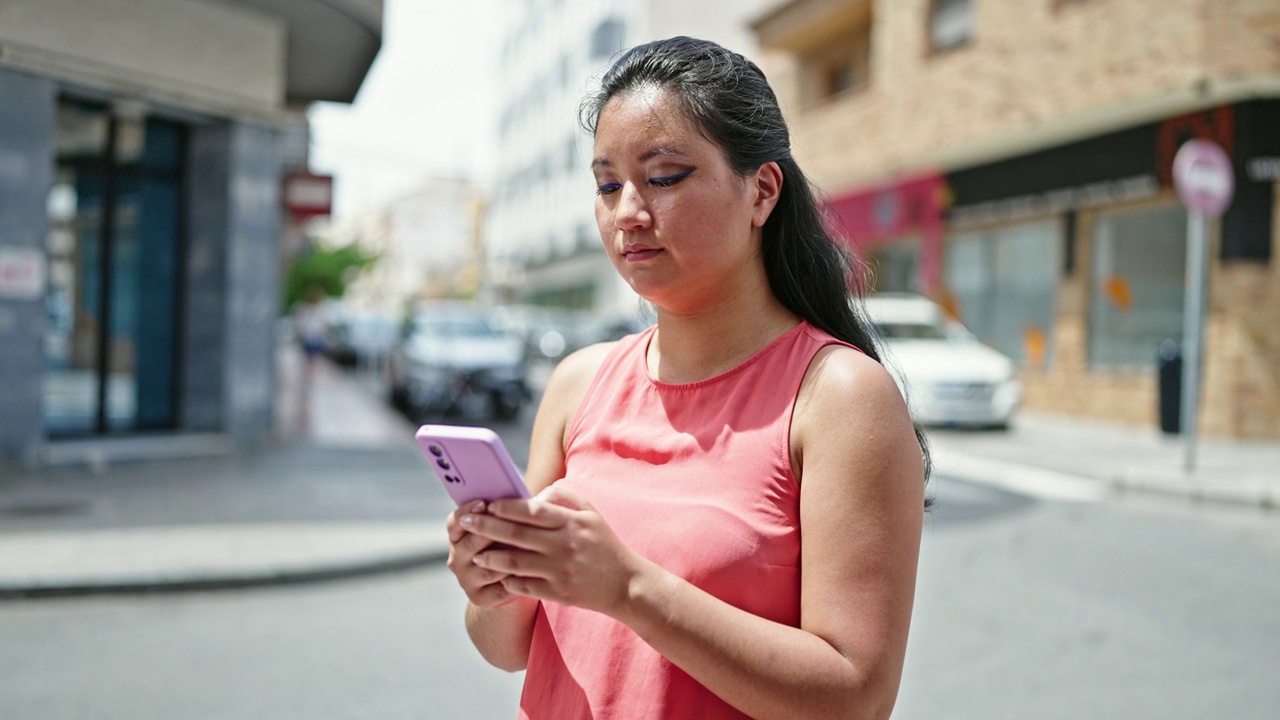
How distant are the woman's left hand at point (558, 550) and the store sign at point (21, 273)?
1085cm

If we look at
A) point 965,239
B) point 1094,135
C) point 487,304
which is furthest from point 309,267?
point 1094,135

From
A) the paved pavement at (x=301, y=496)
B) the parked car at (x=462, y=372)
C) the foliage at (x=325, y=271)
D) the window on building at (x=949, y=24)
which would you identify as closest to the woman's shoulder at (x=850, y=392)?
the paved pavement at (x=301, y=496)

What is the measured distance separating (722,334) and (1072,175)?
58.3ft

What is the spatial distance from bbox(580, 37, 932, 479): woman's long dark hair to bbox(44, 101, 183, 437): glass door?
36.3ft

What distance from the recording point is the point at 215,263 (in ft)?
42.4

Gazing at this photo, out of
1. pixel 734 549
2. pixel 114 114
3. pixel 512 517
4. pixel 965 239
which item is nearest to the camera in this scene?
pixel 512 517

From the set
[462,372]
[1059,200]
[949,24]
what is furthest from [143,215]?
[949,24]

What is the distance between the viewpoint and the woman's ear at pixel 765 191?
1.57 meters

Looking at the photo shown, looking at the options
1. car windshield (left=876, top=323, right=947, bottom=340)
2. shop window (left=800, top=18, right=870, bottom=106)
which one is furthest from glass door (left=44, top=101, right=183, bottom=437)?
shop window (left=800, top=18, right=870, bottom=106)

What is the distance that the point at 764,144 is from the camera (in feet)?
5.05

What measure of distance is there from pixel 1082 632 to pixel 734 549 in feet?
16.0

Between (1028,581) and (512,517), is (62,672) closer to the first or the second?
(512,517)

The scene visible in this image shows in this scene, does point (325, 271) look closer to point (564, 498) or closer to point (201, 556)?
A: point (201, 556)

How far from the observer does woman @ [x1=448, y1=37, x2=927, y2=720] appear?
1.34m
